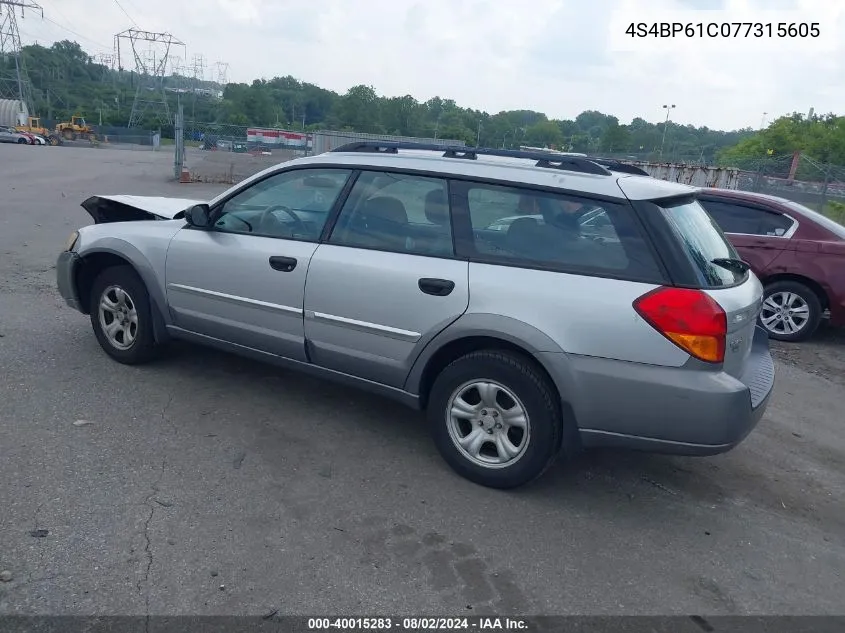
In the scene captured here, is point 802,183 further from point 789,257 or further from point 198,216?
point 198,216

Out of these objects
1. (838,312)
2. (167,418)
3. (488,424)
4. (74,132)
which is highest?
(488,424)

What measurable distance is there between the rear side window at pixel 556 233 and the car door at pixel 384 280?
0.19 m

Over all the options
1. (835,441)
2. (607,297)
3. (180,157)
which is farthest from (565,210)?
(180,157)

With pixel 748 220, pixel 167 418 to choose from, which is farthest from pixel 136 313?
pixel 748 220

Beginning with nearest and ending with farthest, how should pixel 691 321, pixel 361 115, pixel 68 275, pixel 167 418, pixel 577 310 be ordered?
pixel 691 321 → pixel 577 310 → pixel 167 418 → pixel 68 275 → pixel 361 115

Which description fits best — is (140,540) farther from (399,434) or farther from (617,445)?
(617,445)

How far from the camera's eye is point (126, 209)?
5852mm

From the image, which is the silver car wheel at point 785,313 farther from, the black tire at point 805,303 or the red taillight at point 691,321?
the red taillight at point 691,321

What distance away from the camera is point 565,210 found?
151 inches

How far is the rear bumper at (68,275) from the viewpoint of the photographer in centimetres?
538

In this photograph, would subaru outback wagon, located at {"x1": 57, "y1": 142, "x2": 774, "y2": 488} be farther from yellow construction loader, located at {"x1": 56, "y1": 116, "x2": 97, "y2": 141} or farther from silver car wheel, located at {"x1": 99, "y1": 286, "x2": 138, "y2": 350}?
yellow construction loader, located at {"x1": 56, "y1": 116, "x2": 97, "y2": 141}

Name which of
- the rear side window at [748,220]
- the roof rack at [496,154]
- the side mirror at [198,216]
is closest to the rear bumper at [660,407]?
the roof rack at [496,154]

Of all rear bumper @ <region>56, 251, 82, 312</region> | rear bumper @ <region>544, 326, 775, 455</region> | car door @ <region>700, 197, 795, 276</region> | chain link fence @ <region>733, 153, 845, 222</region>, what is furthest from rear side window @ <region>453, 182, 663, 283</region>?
chain link fence @ <region>733, 153, 845, 222</region>

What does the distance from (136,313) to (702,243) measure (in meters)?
3.74
